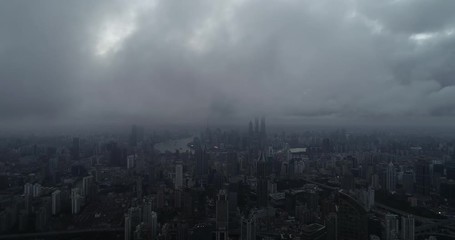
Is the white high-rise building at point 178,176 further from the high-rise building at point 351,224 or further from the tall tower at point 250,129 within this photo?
the high-rise building at point 351,224

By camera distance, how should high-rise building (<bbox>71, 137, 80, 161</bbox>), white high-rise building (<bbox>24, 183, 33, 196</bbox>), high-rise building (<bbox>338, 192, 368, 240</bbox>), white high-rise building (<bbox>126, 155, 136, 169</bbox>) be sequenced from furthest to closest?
white high-rise building (<bbox>126, 155, 136, 169</bbox>)
high-rise building (<bbox>71, 137, 80, 161</bbox>)
white high-rise building (<bbox>24, 183, 33, 196</bbox>)
high-rise building (<bbox>338, 192, 368, 240</bbox>)

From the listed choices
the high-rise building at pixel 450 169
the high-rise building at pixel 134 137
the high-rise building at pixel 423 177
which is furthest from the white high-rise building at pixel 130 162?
the high-rise building at pixel 450 169

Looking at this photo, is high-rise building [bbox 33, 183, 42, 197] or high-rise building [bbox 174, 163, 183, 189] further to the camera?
high-rise building [bbox 174, 163, 183, 189]

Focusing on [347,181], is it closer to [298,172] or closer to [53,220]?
[298,172]

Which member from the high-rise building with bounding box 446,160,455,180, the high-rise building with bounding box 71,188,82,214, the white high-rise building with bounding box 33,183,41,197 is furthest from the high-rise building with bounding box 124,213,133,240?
the high-rise building with bounding box 446,160,455,180

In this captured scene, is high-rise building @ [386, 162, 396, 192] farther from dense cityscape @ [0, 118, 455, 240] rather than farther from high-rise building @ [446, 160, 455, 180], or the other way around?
high-rise building @ [446, 160, 455, 180]

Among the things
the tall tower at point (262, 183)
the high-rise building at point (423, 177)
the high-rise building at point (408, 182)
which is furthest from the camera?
the high-rise building at point (408, 182)

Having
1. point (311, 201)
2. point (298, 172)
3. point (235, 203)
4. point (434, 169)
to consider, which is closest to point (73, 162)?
point (235, 203)
